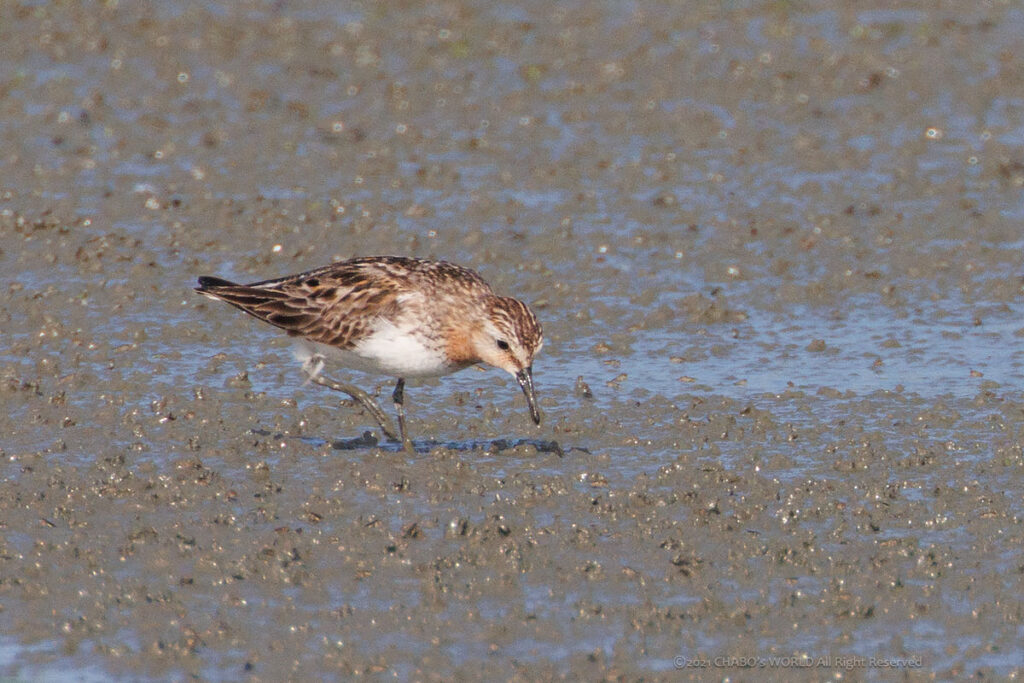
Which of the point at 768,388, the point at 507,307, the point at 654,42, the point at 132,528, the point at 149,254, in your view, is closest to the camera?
the point at 132,528

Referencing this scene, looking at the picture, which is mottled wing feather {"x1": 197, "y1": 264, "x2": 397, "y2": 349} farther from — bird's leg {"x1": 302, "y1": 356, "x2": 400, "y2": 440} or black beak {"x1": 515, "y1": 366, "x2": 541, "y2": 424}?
black beak {"x1": 515, "y1": 366, "x2": 541, "y2": 424}

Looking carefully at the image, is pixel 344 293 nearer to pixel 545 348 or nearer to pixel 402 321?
pixel 402 321

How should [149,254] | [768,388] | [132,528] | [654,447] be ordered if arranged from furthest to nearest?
[149,254] → [768,388] → [654,447] → [132,528]

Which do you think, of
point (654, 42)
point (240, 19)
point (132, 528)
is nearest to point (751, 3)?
point (654, 42)

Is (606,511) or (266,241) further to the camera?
(266,241)

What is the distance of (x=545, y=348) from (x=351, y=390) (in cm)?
230

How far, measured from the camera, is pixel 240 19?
19188mm

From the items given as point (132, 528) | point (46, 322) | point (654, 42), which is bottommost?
point (132, 528)

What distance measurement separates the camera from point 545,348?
12.3 m

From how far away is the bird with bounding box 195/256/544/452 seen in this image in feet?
32.1

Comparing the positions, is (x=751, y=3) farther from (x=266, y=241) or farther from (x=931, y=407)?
(x=931, y=407)

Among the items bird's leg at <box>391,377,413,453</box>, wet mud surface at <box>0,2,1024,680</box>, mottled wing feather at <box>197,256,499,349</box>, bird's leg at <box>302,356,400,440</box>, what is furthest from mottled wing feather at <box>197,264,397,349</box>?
wet mud surface at <box>0,2,1024,680</box>

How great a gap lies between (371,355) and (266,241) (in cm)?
452

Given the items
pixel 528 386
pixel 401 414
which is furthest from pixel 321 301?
pixel 528 386
